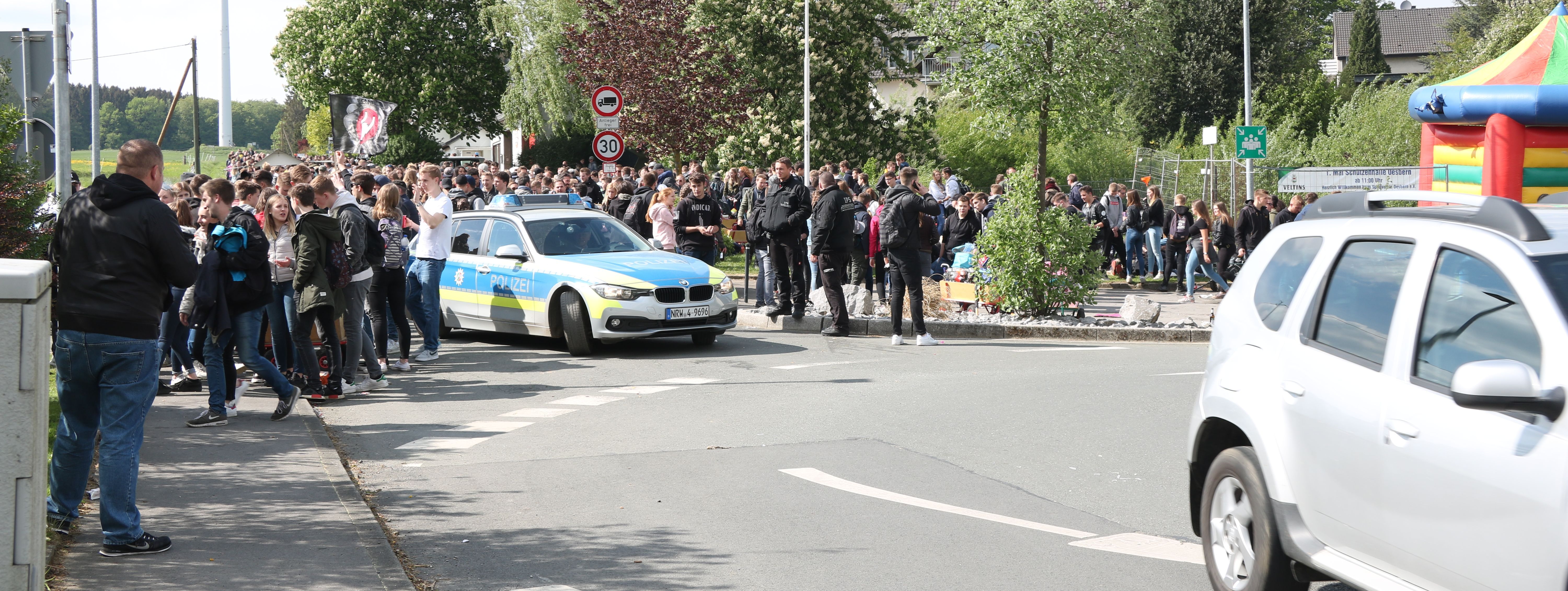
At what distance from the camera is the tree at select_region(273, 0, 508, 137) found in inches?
2388

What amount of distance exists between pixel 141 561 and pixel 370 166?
2069 centimetres

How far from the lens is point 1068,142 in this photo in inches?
1609

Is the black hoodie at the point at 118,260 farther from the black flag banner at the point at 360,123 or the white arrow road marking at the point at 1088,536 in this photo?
the black flag banner at the point at 360,123

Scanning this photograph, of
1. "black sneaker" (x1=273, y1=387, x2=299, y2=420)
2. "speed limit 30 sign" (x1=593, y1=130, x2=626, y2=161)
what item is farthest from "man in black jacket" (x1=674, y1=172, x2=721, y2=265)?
"black sneaker" (x1=273, y1=387, x2=299, y2=420)

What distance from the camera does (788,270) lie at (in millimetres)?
15672

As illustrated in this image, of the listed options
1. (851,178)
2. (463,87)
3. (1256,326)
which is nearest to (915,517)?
(1256,326)

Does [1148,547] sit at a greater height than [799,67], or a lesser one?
lesser

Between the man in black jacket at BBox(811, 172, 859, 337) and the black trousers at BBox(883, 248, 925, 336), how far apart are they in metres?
0.47

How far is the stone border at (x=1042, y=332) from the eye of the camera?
15.3 meters

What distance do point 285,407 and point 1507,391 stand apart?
25.3 ft

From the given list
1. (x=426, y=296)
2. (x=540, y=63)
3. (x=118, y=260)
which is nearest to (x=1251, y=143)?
(x=426, y=296)

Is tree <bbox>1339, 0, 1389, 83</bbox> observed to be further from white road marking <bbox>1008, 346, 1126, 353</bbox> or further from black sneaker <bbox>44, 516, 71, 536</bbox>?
black sneaker <bbox>44, 516, 71, 536</bbox>

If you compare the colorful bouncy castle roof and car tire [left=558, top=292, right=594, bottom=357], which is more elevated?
the colorful bouncy castle roof

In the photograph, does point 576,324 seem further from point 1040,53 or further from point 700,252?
point 1040,53
